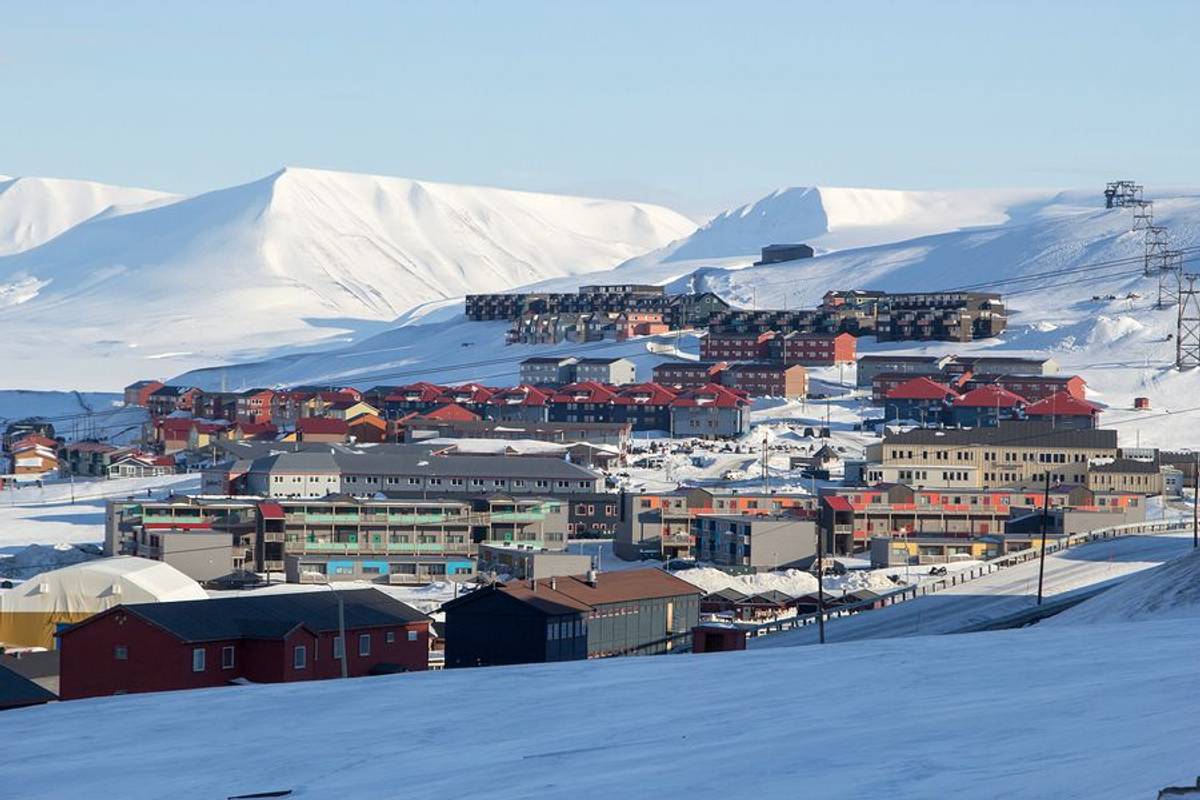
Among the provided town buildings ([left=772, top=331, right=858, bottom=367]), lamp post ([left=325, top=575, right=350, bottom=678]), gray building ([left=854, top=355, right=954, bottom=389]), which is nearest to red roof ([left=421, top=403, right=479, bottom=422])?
gray building ([left=854, top=355, right=954, bottom=389])

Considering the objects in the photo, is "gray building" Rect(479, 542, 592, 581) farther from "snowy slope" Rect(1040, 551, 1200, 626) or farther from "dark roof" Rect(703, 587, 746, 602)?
"snowy slope" Rect(1040, 551, 1200, 626)

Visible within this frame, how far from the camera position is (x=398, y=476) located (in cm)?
5356

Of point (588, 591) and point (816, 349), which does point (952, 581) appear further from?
point (816, 349)

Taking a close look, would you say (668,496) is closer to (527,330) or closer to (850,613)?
(850,613)

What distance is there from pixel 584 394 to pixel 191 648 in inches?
2123

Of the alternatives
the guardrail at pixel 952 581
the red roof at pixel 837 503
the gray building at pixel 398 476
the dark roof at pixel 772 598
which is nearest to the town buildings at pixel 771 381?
the gray building at pixel 398 476

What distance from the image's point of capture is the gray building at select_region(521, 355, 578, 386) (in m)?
85.9

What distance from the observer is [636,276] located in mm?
166125

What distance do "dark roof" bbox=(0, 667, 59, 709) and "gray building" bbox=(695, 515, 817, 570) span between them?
76.7ft

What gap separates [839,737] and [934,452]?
4343 cm

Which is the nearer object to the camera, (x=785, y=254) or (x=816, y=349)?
(x=816, y=349)

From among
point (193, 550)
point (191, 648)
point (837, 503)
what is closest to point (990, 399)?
point (837, 503)

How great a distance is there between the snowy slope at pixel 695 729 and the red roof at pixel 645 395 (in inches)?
2172

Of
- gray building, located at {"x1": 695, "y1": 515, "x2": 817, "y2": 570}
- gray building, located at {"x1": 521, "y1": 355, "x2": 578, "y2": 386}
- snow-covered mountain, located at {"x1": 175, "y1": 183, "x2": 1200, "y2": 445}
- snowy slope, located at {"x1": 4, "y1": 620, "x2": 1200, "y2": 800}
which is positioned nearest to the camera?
snowy slope, located at {"x1": 4, "y1": 620, "x2": 1200, "y2": 800}
